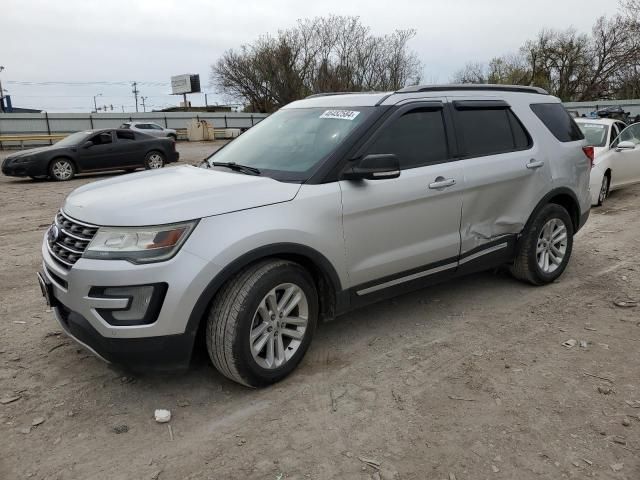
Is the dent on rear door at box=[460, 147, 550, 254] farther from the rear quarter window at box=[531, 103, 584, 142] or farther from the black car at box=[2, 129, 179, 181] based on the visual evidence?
the black car at box=[2, 129, 179, 181]

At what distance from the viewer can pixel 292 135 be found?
13.1 feet

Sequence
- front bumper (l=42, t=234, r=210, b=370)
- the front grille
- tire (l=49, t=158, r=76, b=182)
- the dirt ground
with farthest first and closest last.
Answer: tire (l=49, t=158, r=76, b=182), the front grille, front bumper (l=42, t=234, r=210, b=370), the dirt ground

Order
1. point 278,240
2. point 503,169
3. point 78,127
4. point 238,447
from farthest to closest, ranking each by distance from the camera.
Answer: point 78,127, point 503,169, point 278,240, point 238,447

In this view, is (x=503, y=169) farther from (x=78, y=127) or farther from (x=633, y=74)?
(x=633, y=74)

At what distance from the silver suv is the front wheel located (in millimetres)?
11915

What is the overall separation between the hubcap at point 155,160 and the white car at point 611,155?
37.4 ft

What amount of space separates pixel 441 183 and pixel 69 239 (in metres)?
2.56

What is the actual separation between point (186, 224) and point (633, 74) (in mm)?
57510

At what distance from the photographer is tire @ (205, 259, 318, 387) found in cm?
303

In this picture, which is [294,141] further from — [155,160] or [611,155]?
[155,160]

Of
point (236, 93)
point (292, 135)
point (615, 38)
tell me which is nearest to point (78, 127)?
point (236, 93)

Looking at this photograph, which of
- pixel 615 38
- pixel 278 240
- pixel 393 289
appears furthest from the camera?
pixel 615 38

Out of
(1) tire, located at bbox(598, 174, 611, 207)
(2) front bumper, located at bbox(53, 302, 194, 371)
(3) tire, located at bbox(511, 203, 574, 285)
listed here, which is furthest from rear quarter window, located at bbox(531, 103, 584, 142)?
(1) tire, located at bbox(598, 174, 611, 207)

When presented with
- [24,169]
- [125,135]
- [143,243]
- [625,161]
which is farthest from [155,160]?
[143,243]
